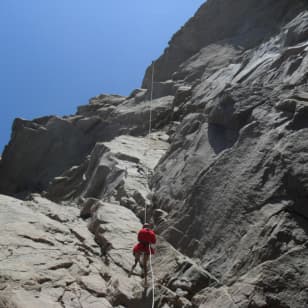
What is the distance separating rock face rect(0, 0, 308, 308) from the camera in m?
9.09

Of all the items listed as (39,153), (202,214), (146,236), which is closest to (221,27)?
(39,153)

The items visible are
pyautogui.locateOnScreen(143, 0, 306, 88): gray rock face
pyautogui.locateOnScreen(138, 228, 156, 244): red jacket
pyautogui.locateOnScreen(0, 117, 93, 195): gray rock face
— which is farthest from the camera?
pyautogui.locateOnScreen(0, 117, 93, 195): gray rock face

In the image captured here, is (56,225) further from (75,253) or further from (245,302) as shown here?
(245,302)

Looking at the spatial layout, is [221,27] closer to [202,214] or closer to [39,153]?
[39,153]

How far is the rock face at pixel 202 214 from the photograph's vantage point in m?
9.09

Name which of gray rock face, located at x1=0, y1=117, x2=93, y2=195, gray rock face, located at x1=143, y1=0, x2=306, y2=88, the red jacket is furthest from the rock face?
gray rock face, located at x1=0, y1=117, x2=93, y2=195

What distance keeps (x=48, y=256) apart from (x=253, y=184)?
5.94 metres

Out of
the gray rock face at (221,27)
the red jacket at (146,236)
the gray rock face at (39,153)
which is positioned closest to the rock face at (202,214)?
the red jacket at (146,236)

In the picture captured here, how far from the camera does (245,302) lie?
325 inches

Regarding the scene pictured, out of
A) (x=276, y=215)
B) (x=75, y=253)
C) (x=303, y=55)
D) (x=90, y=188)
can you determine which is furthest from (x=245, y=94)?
(x=90, y=188)

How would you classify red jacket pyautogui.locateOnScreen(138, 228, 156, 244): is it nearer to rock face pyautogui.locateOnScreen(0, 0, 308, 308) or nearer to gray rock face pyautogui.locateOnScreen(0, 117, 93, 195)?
rock face pyautogui.locateOnScreen(0, 0, 308, 308)

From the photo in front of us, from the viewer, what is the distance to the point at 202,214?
1198 centimetres

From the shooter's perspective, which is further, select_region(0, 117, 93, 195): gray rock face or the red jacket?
select_region(0, 117, 93, 195): gray rock face

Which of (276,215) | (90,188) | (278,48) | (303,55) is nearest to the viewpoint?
(276,215)
